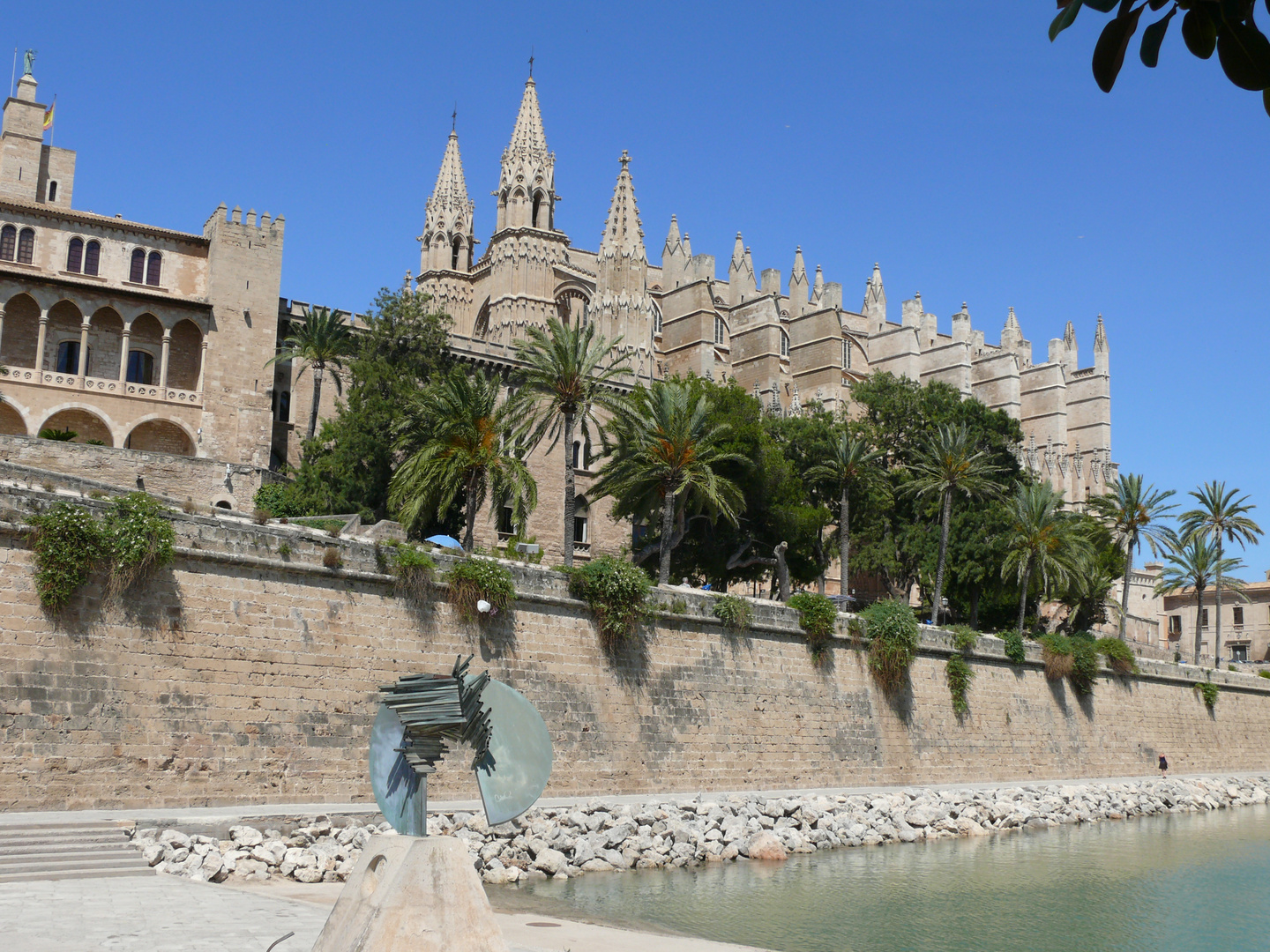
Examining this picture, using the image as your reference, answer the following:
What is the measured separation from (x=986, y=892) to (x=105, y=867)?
40.0 feet

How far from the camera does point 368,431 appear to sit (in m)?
36.2

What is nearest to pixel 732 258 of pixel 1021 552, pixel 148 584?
pixel 1021 552

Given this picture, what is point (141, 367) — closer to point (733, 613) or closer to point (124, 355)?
point (124, 355)

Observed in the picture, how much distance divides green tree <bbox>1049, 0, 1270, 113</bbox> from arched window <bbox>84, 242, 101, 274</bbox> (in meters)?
40.2

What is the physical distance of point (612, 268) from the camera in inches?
1923

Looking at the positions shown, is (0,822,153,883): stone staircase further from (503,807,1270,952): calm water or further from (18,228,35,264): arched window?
(18,228,35,264): arched window

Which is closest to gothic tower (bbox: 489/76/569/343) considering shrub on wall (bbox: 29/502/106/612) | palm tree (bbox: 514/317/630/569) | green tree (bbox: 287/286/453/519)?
green tree (bbox: 287/286/453/519)

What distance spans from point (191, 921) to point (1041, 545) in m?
32.6

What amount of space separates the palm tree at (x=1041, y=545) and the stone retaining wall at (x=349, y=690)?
8210 millimetres

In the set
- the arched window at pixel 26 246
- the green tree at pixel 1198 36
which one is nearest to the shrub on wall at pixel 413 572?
the green tree at pixel 1198 36

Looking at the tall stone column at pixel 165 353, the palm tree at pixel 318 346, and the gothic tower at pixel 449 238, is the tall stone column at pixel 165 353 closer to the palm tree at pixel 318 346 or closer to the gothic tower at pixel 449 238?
the palm tree at pixel 318 346

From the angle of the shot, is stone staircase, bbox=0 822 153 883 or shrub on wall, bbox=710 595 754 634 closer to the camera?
stone staircase, bbox=0 822 153 883

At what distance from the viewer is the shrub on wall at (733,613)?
83.3ft

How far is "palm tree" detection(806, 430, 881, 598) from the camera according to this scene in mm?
40188
